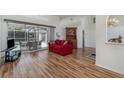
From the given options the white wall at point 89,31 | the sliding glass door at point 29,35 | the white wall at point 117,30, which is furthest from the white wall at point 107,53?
the white wall at point 89,31

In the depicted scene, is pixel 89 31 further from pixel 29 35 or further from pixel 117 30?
pixel 117 30

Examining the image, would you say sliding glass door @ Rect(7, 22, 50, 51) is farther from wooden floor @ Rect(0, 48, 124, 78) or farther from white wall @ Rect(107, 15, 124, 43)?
white wall @ Rect(107, 15, 124, 43)

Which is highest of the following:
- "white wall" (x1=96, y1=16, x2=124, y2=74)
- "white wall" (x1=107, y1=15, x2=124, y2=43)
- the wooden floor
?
"white wall" (x1=107, y1=15, x2=124, y2=43)

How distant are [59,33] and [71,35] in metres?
1.16

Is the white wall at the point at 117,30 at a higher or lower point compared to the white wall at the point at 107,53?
higher

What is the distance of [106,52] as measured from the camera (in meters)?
3.67

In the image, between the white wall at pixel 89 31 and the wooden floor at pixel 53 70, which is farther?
the white wall at pixel 89 31

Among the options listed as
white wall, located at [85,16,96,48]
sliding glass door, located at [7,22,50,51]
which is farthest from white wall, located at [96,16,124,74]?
white wall, located at [85,16,96,48]

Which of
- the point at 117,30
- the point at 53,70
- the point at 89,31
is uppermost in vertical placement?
the point at 89,31

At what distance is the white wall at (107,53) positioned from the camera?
10.5ft

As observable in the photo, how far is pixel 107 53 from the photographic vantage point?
363 centimetres

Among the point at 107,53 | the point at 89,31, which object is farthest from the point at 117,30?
the point at 89,31

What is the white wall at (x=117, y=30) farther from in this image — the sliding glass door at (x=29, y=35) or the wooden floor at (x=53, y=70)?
the sliding glass door at (x=29, y=35)

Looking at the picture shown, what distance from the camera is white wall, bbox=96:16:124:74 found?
321cm
